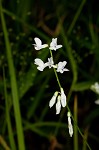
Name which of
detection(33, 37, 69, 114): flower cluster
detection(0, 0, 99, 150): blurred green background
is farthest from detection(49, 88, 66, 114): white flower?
detection(0, 0, 99, 150): blurred green background

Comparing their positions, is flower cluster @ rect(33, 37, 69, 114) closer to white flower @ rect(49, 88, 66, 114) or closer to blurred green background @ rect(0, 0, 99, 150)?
white flower @ rect(49, 88, 66, 114)

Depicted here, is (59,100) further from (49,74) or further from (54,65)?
(49,74)

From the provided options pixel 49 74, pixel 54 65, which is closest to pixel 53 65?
pixel 54 65

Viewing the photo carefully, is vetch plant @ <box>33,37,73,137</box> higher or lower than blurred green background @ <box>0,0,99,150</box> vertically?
lower

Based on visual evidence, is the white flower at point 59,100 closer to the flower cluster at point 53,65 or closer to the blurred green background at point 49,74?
the flower cluster at point 53,65

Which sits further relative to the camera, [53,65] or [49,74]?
[49,74]

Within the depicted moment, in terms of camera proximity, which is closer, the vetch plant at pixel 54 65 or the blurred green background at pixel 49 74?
the vetch plant at pixel 54 65

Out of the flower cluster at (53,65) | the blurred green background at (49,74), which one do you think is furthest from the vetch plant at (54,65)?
the blurred green background at (49,74)

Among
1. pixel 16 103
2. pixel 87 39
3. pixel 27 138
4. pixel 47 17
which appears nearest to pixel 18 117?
pixel 16 103
